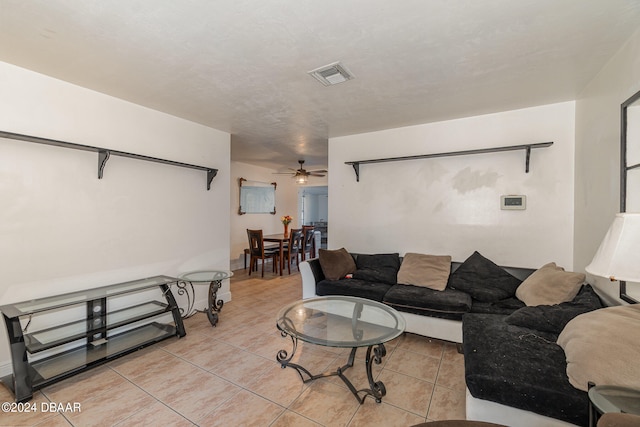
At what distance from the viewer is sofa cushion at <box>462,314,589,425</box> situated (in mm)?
1260

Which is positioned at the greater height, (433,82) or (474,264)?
(433,82)

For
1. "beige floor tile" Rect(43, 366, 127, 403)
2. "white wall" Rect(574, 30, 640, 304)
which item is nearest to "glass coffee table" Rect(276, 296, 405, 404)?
"beige floor tile" Rect(43, 366, 127, 403)

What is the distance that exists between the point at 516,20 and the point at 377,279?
8.33 feet

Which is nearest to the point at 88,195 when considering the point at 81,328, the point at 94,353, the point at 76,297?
the point at 76,297

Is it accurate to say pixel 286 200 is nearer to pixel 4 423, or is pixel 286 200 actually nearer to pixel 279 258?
pixel 279 258

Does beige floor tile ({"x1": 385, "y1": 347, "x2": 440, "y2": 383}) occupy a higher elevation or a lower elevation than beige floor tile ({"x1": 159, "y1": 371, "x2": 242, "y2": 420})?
higher

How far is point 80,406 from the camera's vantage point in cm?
178

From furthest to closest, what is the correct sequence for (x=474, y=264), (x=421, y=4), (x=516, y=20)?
(x=474, y=264)
(x=516, y=20)
(x=421, y=4)

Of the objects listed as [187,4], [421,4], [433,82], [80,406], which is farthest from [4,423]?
[433,82]

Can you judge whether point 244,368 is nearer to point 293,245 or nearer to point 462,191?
point 462,191

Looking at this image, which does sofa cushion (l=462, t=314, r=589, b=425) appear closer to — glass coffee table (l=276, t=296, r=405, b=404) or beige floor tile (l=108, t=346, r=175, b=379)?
glass coffee table (l=276, t=296, r=405, b=404)

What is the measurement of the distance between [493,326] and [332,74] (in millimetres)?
2232

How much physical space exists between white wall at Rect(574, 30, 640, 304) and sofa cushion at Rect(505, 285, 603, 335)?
0.17 m

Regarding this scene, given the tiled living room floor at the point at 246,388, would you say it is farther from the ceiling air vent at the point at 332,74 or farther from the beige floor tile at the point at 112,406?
the ceiling air vent at the point at 332,74
